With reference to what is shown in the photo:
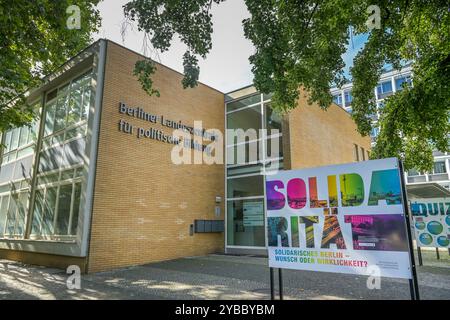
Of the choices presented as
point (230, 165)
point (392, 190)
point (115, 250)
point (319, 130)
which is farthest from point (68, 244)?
point (319, 130)

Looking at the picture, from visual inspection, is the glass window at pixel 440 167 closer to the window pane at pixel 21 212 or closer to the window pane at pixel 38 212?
the window pane at pixel 38 212

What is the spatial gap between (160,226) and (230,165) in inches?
181

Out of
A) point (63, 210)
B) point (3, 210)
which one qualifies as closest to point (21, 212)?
point (3, 210)

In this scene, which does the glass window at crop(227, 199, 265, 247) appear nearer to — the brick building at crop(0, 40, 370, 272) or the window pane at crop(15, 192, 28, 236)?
the brick building at crop(0, 40, 370, 272)

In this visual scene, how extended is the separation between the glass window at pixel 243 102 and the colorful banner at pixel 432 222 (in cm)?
763

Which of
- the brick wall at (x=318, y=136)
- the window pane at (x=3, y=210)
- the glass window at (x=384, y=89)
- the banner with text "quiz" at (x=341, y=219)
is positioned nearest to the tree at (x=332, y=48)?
the banner with text "quiz" at (x=341, y=219)

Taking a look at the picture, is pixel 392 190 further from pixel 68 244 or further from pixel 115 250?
pixel 68 244

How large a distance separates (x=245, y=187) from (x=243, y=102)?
413 cm

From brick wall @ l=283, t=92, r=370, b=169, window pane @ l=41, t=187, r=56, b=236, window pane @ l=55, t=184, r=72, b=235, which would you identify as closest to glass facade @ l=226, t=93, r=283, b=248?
brick wall @ l=283, t=92, r=370, b=169

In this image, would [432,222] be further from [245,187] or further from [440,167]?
[440,167]

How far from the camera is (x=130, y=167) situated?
10844 millimetres

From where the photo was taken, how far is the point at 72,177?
10781 millimetres

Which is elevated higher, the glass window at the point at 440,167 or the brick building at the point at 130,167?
the glass window at the point at 440,167

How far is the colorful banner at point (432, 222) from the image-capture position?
9938mm
